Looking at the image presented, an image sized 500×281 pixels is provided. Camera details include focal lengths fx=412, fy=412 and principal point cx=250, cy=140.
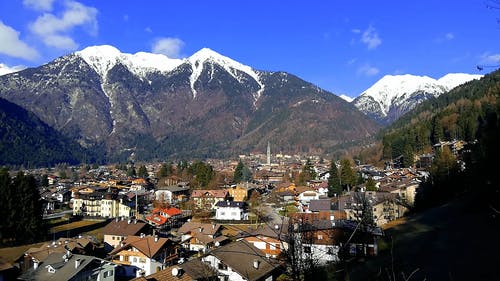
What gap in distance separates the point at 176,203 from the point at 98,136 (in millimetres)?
161286

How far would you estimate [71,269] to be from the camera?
698 inches

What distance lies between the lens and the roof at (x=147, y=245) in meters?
20.9

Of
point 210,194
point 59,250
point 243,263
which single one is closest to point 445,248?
point 243,263

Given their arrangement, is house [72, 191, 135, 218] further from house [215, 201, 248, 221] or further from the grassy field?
the grassy field

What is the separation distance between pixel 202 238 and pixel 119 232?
5671 mm

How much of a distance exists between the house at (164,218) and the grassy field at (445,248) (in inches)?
784

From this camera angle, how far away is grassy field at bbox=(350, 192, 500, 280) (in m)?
11.0

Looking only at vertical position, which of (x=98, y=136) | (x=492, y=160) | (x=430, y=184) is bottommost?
(x=430, y=184)

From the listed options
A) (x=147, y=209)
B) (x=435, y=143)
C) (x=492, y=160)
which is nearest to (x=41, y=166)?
(x=147, y=209)

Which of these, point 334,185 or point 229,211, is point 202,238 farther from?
point 334,185

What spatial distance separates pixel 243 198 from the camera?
46312 millimetres

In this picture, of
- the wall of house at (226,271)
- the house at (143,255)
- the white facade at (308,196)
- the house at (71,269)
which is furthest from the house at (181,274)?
the white facade at (308,196)

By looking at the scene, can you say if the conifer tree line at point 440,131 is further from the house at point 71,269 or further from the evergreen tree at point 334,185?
the house at point 71,269

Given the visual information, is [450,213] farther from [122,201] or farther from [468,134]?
[122,201]
